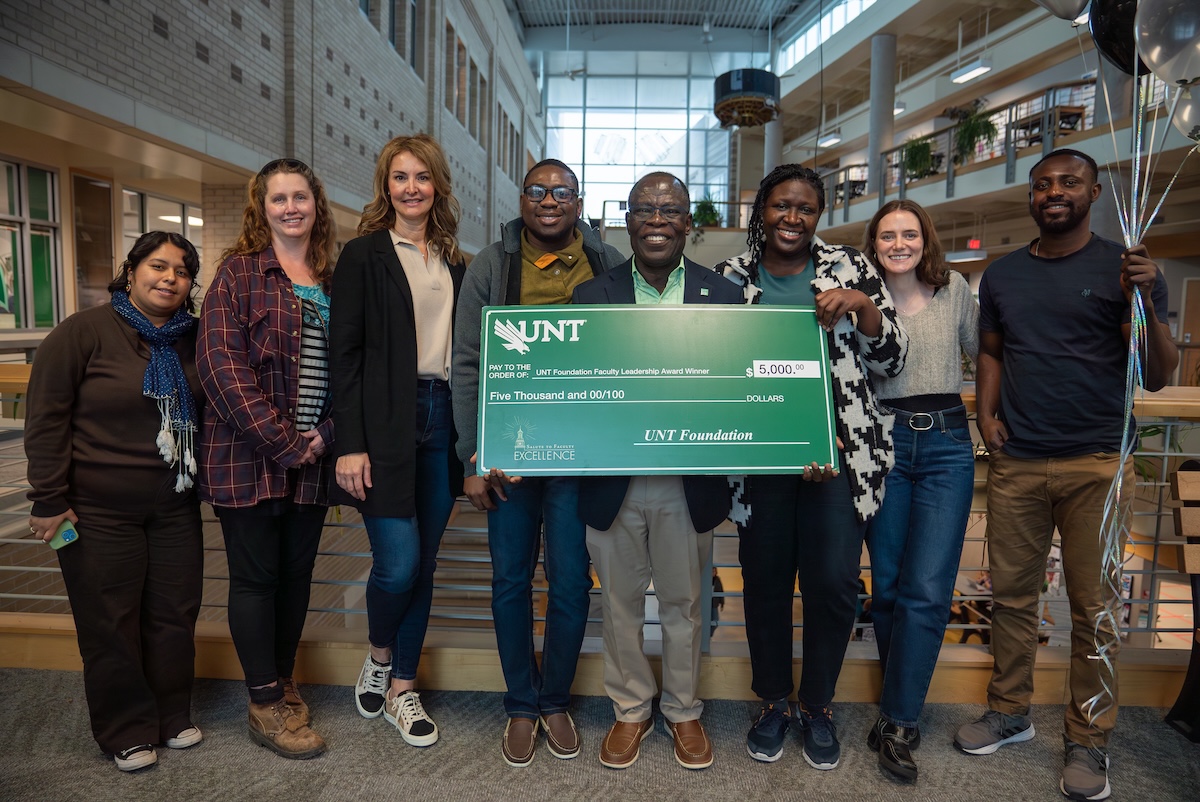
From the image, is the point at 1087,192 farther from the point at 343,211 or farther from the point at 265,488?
the point at 343,211

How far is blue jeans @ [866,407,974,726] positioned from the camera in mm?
2184

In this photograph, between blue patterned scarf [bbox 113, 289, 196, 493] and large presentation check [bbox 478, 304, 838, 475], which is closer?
large presentation check [bbox 478, 304, 838, 475]

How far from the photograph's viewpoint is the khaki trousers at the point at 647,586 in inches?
83.7

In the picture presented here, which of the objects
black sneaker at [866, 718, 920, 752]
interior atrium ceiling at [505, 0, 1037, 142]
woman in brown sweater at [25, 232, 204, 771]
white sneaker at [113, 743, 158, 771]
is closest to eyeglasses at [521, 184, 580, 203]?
woman in brown sweater at [25, 232, 204, 771]

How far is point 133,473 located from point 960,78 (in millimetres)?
16721

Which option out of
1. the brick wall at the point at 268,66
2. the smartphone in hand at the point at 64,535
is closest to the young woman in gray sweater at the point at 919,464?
the smartphone in hand at the point at 64,535

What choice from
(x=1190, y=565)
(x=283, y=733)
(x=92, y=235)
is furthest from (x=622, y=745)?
(x=92, y=235)

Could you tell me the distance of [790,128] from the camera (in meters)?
25.7

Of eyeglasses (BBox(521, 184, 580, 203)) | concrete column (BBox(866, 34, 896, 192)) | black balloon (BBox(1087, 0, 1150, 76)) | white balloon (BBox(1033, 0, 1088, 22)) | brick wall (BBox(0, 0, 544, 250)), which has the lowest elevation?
eyeglasses (BBox(521, 184, 580, 203))

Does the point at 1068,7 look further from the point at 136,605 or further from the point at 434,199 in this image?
the point at 136,605

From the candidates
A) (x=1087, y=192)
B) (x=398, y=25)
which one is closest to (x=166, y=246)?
(x=1087, y=192)

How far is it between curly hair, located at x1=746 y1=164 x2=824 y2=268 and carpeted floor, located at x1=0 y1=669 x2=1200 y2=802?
1.50 meters

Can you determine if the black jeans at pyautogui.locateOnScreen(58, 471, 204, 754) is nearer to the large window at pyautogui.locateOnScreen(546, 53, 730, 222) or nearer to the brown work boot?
the brown work boot

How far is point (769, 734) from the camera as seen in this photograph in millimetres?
2271
